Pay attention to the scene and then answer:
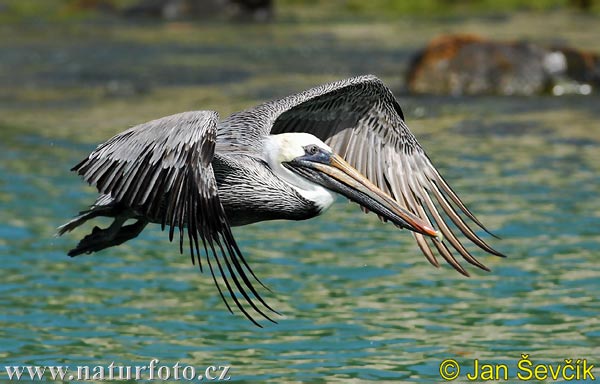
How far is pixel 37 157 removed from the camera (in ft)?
48.7

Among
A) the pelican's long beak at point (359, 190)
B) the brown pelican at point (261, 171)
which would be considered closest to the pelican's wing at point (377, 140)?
the brown pelican at point (261, 171)

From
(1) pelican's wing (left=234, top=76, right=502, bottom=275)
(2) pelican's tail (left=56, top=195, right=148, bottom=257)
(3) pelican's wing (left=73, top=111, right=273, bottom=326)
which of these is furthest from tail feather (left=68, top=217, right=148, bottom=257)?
(1) pelican's wing (left=234, top=76, right=502, bottom=275)

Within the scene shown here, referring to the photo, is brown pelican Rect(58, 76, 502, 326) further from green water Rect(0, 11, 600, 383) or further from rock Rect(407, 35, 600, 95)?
rock Rect(407, 35, 600, 95)

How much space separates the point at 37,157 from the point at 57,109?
11.7 feet

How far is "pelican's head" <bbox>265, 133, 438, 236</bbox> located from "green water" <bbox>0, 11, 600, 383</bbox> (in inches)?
45.1

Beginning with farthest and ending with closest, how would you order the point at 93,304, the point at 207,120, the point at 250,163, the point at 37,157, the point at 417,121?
the point at 417,121 < the point at 37,157 < the point at 93,304 < the point at 250,163 < the point at 207,120

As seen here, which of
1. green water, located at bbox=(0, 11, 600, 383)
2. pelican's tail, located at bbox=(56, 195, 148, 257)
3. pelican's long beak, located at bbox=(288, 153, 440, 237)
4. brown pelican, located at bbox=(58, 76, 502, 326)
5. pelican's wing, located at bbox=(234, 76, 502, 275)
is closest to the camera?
brown pelican, located at bbox=(58, 76, 502, 326)

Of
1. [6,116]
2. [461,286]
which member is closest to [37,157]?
[6,116]

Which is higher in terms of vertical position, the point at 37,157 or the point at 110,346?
the point at 37,157

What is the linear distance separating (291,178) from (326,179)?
0.72ft

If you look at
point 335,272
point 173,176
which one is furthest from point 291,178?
point 335,272

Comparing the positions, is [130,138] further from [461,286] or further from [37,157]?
[37,157]

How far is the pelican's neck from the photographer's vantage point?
7.75 meters

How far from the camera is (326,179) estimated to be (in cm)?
776
